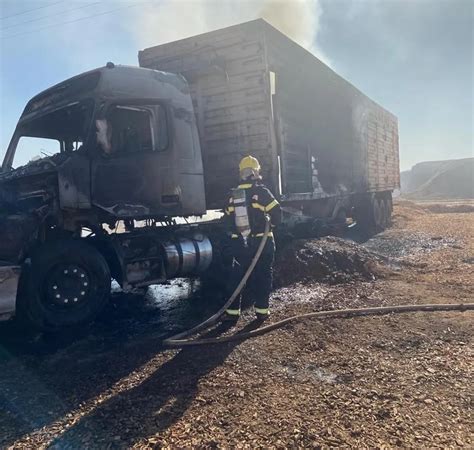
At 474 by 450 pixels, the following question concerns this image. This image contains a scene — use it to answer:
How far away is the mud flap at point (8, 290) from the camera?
3941 millimetres

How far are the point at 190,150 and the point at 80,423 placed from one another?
3590mm

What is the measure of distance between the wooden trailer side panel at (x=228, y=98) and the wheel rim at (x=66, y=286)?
8.50 ft

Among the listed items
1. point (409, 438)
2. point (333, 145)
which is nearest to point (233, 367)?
point (409, 438)

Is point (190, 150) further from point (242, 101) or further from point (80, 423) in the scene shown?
point (80, 423)

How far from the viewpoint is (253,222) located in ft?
16.4

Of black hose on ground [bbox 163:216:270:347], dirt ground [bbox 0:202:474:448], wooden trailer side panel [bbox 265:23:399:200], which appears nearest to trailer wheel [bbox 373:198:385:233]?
wooden trailer side panel [bbox 265:23:399:200]

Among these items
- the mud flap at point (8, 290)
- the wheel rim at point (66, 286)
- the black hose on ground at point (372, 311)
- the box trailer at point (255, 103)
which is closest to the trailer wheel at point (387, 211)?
the box trailer at point (255, 103)

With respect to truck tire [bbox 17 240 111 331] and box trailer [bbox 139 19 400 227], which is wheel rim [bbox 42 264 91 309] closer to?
truck tire [bbox 17 240 111 331]

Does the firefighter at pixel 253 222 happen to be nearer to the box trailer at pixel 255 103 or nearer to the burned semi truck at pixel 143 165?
the burned semi truck at pixel 143 165

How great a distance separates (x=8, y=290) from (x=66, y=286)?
0.63 metres

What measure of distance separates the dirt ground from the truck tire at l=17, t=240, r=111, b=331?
28cm

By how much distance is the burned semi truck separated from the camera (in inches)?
177

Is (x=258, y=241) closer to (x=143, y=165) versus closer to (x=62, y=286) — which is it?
(x=143, y=165)

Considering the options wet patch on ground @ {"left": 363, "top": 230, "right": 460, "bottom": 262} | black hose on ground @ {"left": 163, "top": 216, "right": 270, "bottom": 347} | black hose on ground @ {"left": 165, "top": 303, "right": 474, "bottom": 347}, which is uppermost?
black hose on ground @ {"left": 163, "top": 216, "right": 270, "bottom": 347}
